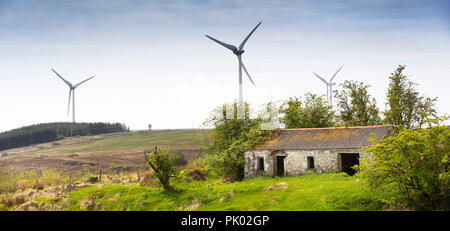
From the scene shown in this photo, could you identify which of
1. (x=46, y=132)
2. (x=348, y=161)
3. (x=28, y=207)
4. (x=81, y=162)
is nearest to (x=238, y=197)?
(x=348, y=161)

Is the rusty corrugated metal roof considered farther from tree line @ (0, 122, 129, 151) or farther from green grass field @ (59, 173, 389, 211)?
tree line @ (0, 122, 129, 151)

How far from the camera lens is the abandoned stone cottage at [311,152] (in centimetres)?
3078

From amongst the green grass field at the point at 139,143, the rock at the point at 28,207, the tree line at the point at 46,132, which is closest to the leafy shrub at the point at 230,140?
the rock at the point at 28,207

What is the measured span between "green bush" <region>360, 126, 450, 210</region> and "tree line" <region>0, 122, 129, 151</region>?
221ft

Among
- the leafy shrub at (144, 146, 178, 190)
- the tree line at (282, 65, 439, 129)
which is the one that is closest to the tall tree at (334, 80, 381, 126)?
the tree line at (282, 65, 439, 129)

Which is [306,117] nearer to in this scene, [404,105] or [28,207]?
[404,105]

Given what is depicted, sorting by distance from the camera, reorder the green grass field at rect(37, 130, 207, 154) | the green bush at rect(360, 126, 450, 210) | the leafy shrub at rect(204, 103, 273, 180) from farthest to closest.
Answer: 1. the green grass field at rect(37, 130, 207, 154)
2. the leafy shrub at rect(204, 103, 273, 180)
3. the green bush at rect(360, 126, 450, 210)

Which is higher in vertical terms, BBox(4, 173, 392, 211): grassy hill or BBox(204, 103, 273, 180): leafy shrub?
BBox(204, 103, 273, 180): leafy shrub

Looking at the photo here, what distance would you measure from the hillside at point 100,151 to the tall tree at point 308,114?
10556 mm

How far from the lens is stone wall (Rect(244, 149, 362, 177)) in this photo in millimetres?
30750

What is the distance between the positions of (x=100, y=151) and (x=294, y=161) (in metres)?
38.0

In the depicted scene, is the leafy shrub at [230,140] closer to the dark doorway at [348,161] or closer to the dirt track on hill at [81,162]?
the dark doorway at [348,161]

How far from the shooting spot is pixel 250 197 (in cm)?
2427
